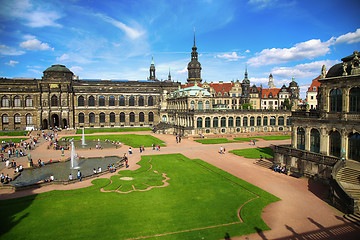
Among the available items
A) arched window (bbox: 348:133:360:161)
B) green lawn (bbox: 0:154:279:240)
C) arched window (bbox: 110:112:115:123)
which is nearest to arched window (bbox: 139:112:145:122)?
arched window (bbox: 110:112:115:123)

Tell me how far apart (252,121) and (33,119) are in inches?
3172

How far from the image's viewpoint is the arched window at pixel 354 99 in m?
29.7

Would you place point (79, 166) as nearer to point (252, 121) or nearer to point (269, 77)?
point (252, 121)

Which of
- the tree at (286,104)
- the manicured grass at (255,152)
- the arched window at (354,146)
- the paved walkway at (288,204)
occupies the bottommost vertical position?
the paved walkway at (288,204)

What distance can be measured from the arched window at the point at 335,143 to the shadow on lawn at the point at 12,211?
119 ft

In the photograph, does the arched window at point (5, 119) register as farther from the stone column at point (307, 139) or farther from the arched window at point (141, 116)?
the stone column at point (307, 139)

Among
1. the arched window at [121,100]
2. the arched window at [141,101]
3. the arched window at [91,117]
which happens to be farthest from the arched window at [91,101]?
the arched window at [141,101]

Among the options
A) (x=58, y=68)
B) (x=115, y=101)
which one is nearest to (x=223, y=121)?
(x=115, y=101)

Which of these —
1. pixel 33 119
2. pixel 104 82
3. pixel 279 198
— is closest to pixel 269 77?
pixel 104 82

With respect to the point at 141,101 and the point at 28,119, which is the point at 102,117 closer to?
the point at 141,101

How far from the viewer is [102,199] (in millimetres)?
24938

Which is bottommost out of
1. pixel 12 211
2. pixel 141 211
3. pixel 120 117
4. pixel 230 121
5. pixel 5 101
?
pixel 141 211

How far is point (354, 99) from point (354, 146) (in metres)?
5.93

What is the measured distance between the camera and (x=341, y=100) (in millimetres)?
31781
